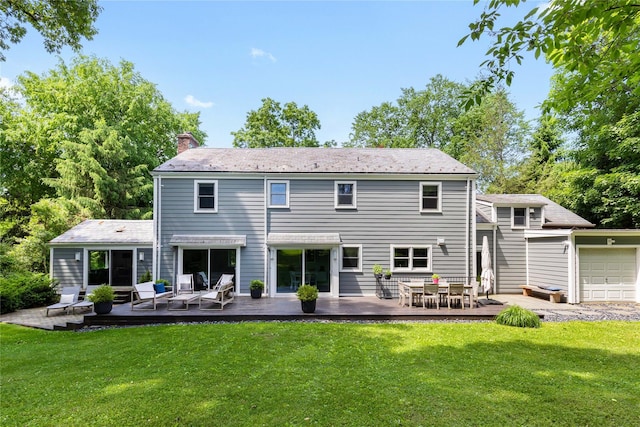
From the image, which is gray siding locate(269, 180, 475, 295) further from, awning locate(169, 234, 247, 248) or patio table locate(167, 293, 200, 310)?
patio table locate(167, 293, 200, 310)

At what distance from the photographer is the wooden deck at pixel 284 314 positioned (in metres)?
9.29

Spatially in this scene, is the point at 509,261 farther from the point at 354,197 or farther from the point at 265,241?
the point at 265,241

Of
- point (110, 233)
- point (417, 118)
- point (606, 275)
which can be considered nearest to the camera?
point (606, 275)

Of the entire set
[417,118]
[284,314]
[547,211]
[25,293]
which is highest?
[417,118]

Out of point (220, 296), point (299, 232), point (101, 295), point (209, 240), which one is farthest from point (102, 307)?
point (299, 232)

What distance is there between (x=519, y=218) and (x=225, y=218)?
13.6m

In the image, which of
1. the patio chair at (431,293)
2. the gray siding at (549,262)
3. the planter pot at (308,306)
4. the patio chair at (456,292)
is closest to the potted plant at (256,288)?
the planter pot at (308,306)

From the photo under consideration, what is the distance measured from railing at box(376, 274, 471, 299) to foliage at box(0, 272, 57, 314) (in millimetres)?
13535

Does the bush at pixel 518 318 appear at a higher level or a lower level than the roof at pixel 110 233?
lower

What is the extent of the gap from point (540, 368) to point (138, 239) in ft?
48.3

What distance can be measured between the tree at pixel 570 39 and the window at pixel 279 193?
10.2 m

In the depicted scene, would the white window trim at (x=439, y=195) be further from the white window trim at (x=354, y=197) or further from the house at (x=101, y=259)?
the house at (x=101, y=259)

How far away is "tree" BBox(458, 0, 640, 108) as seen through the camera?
120 inches

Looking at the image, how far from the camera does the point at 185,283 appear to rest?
1239cm
